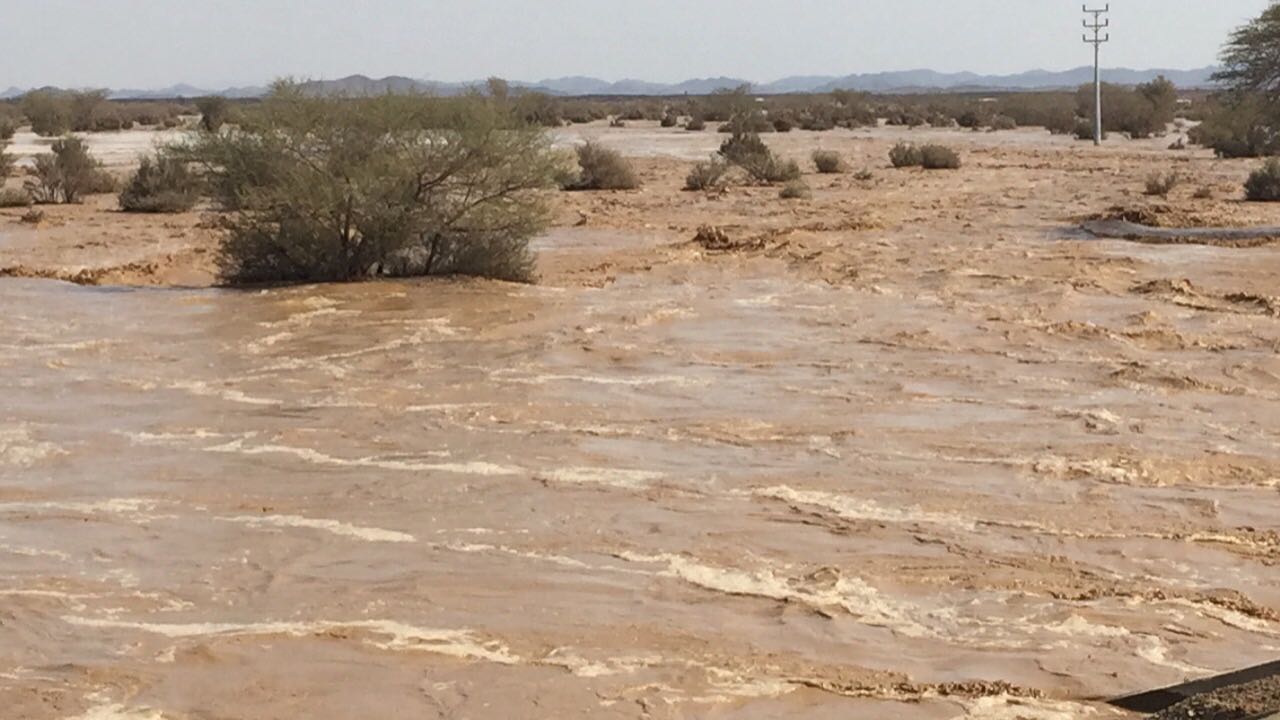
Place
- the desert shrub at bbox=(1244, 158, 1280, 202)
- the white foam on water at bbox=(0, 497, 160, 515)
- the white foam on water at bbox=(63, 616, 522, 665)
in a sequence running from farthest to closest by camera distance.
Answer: the desert shrub at bbox=(1244, 158, 1280, 202), the white foam on water at bbox=(0, 497, 160, 515), the white foam on water at bbox=(63, 616, 522, 665)

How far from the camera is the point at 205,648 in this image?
7.70 m

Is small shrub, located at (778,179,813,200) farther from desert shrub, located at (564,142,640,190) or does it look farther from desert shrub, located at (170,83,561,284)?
desert shrub, located at (170,83,561,284)

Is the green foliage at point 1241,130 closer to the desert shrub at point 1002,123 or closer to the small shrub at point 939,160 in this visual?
the small shrub at point 939,160

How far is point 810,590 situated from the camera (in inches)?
337

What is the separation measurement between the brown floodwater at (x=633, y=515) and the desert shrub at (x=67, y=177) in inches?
594

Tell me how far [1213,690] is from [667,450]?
22.2ft

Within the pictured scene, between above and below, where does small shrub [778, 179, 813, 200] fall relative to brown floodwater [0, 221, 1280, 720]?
above

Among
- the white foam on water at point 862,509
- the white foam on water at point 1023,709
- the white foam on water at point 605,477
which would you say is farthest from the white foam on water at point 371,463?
the white foam on water at point 1023,709

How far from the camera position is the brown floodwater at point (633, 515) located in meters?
7.36

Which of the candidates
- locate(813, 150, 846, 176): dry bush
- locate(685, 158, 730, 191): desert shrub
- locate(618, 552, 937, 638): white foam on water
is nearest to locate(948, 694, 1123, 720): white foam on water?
locate(618, 552, 937, 638): white foam on water

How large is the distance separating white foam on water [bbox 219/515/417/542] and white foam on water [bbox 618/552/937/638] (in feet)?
4.83

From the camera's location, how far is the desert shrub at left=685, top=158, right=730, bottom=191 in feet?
116

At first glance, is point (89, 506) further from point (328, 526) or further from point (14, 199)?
point (14, 199)

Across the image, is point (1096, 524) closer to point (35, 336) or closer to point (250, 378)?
point (250, 378)
